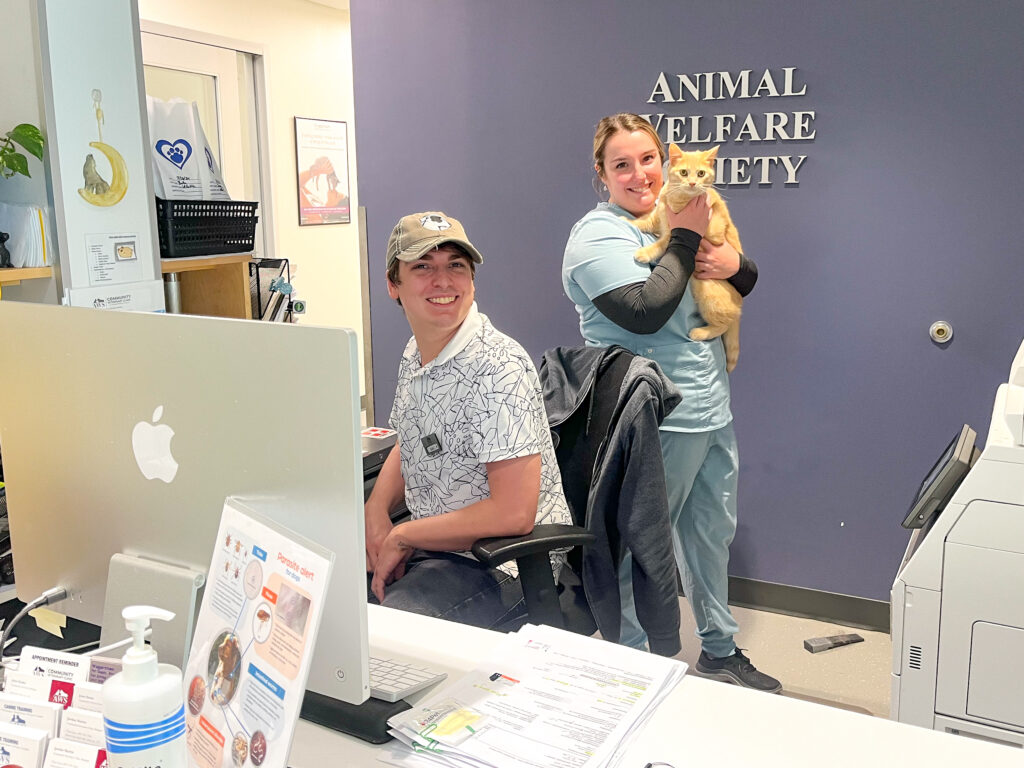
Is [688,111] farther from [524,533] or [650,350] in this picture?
[524,533]

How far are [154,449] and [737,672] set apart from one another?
2025 mm

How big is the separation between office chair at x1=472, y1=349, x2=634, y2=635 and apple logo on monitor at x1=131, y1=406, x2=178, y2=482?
30.2 inches

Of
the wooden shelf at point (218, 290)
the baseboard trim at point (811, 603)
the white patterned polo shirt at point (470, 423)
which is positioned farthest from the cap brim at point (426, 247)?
the baseboard trim at point (811, 603)

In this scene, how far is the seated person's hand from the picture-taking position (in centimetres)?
186

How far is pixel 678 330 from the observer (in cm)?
245

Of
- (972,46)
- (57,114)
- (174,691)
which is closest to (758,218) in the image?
(972,46)

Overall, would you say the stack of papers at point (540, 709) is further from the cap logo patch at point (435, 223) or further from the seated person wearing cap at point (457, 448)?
the cap logo patch at point (435, 223)

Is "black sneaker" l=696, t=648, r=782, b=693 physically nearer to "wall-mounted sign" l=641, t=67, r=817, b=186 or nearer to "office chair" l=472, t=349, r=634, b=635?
"office chair" l=472, t=349, r=634, b=635

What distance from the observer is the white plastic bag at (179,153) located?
2.26 m

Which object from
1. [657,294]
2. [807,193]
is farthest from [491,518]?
[807,193]

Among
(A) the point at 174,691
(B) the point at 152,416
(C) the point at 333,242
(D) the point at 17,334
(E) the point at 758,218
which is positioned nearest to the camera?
(A) the point at 174,691

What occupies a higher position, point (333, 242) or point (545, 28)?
point (545, 28)

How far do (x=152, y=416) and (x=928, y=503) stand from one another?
1.44 metres

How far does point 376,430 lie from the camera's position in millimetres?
2590
